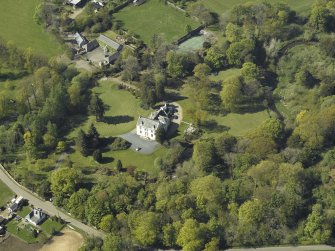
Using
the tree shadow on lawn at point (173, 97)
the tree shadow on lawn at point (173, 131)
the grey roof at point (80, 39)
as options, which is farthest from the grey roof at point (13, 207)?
the grey roof at point (80, 39)

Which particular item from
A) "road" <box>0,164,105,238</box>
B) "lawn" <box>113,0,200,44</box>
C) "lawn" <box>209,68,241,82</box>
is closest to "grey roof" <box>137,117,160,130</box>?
"lawn" <box>209,68,241,82</box>

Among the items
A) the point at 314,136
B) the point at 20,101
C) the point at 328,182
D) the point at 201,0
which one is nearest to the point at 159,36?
the point at 201,0

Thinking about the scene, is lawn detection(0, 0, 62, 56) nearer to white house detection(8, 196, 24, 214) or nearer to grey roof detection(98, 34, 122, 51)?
grey roof detection(98, 34, 122, 51)

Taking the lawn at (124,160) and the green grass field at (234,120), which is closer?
the lawn at (124,160)

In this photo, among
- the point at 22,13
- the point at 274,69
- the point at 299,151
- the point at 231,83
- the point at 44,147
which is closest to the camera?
the point at 299,151

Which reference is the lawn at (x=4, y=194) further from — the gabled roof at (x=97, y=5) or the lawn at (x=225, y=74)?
the gabled roof at (x=97, y=5)

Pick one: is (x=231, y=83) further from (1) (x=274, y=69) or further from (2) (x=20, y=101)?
(2) (x=20, y=101)
